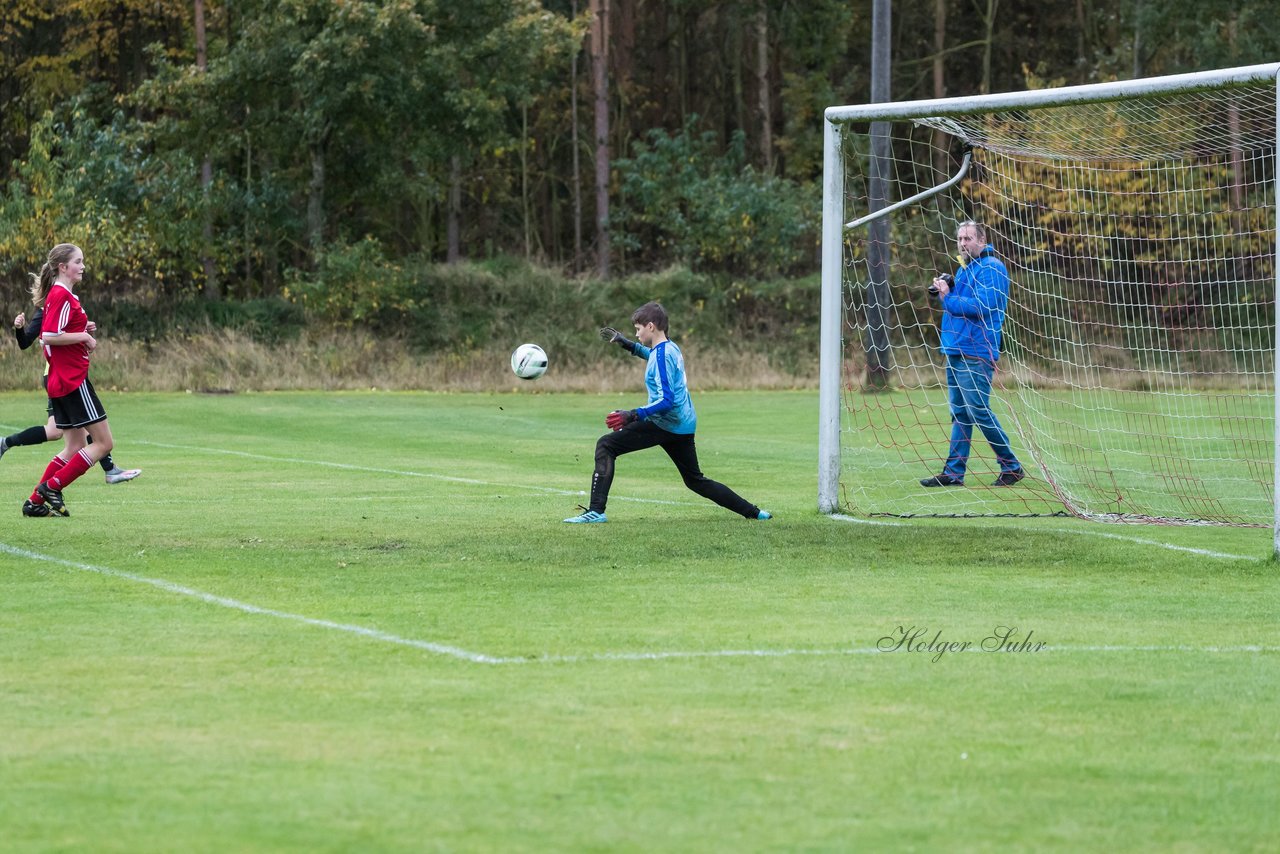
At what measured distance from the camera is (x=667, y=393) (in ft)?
37.4

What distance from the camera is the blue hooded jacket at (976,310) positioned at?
14.0 metres

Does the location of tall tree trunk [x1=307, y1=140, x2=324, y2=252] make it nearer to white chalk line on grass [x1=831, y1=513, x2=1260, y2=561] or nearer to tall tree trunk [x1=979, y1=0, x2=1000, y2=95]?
tall tree trunk [x1=979, y1=0, x2=1000, y2=95]

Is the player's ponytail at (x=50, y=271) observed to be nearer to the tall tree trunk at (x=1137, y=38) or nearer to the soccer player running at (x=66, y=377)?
the soccer player running at (x=66, y=377)

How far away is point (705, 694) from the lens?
6.44m

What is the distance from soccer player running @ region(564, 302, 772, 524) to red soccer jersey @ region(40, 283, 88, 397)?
357cm

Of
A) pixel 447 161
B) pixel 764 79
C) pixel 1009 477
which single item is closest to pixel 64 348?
pixel 1009 477

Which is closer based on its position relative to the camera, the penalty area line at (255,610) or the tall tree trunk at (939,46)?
the penalty area line at (255,610)

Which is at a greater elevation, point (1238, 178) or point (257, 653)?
point (1238, 178)

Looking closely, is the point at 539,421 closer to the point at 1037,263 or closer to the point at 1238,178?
the point at 1037,263

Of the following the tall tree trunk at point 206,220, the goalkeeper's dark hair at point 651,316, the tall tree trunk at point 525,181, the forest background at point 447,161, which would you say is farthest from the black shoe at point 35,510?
the tall tree trunk at point 525,181

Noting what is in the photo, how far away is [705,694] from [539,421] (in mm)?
17608

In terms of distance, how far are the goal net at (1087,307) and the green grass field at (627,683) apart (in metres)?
1.88

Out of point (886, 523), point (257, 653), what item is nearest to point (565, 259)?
point (886, 523)

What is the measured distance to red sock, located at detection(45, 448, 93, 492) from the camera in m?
12.1
